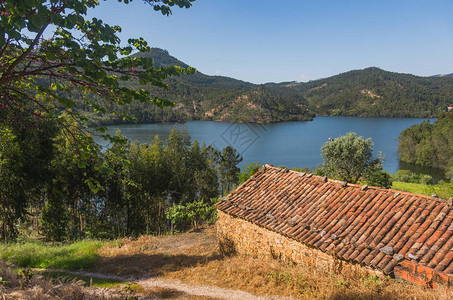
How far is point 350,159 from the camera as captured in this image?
1006 inches

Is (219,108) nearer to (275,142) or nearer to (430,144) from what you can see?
(275,142)

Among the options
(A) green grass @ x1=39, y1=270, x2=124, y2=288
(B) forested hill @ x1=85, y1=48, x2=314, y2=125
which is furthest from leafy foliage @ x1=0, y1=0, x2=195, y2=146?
(B) forested hill @ x1=85, y1=48, x2=314, y2=125

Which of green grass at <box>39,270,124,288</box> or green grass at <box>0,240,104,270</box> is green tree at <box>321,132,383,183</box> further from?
green grass at <box>39,270,124,288</box>

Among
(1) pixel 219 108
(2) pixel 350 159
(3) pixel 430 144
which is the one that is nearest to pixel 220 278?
(2) pixel 350 159

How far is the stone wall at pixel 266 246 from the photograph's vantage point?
795cm

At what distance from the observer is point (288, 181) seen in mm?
12109

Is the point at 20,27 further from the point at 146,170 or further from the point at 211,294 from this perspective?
the point at 146,170

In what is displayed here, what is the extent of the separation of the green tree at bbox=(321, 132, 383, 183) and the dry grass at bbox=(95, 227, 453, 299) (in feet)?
55.2

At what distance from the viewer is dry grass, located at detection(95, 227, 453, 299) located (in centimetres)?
A: 612

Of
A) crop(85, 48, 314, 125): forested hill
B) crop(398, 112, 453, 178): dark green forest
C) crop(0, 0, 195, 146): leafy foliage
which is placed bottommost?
crop(398, 112, 453, 178): dark green forest

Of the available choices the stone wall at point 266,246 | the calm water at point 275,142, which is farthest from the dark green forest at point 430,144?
the stone wall at point 266,246

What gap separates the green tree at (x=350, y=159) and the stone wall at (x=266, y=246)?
1725 centimetres

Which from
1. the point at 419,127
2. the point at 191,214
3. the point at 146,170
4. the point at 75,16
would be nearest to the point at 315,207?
the point at 75,16

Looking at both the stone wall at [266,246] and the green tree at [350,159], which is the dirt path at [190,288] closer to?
the stone wall at [266,246]
